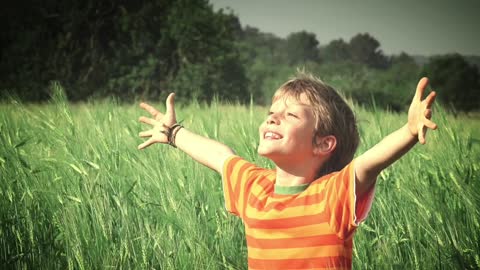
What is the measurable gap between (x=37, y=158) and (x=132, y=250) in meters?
0.90

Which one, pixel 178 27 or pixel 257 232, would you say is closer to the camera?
pixel 257 232

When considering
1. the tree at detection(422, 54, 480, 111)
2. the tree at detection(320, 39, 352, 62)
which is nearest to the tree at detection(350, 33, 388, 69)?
the tree at detection(320, 39, 352, 62)

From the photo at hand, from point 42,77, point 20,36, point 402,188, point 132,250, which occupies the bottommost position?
point 132,250

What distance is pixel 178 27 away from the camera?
12.0 metres

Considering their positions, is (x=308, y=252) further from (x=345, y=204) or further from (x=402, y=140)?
(x=402, y=140)

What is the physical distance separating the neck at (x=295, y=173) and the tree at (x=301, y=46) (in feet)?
91.6

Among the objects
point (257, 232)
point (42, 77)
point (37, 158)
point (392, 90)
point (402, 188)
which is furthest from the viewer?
point (392, 90)

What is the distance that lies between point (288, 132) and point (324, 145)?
12 cm

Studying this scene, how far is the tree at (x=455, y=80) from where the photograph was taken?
1559 centimetres

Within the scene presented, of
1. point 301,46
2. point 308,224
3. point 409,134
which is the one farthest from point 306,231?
point 301,46

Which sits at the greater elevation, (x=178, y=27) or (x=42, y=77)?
(x=178, y=27)

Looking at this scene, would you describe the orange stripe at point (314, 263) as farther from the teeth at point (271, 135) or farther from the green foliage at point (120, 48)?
the green foliage at point (120, 48)

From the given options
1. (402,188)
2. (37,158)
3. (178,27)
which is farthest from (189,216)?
(178,27)

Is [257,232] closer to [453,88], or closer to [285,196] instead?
[285,196]
